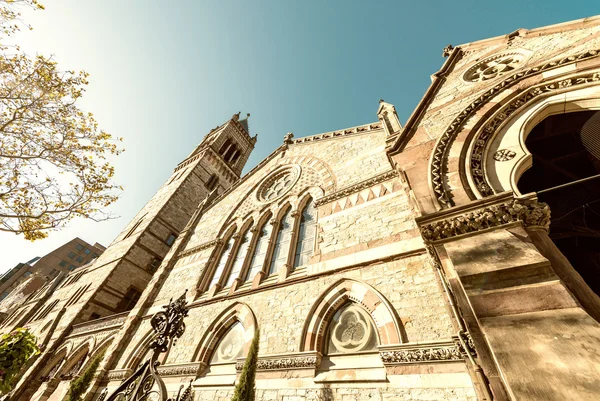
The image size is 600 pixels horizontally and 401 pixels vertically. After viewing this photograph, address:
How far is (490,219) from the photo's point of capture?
298 cm

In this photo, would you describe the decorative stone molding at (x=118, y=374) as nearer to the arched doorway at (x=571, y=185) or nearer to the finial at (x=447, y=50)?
the arched doorway at (x=571, y=185)

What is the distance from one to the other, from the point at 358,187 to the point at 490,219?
474cm

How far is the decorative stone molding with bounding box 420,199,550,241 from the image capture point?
2.88 metres

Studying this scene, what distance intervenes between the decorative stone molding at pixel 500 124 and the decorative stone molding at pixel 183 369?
7.34 meters

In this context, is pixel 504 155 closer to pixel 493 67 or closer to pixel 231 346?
pixel 493 67

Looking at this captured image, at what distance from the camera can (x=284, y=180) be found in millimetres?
11727

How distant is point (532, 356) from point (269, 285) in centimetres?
597

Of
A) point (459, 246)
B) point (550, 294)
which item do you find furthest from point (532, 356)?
point (459, 246)

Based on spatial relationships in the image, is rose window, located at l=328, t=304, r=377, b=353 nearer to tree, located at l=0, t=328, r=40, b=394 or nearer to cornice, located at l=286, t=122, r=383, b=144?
tree, located at l=0, t=328, r=40, b=394

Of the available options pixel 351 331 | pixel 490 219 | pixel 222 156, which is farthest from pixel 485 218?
pixel 222 156

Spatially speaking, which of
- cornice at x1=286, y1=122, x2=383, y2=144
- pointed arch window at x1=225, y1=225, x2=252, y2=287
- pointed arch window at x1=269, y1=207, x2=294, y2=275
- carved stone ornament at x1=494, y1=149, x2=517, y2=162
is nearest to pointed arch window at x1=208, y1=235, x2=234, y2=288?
pointed arch window at x1=225, y1=225, x2=252, y2=287

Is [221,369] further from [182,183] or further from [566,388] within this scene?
[182,183]

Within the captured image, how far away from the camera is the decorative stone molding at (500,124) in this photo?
3.75m

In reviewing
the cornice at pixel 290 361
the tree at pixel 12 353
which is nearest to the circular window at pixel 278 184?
the cornice at pixel 290 361
